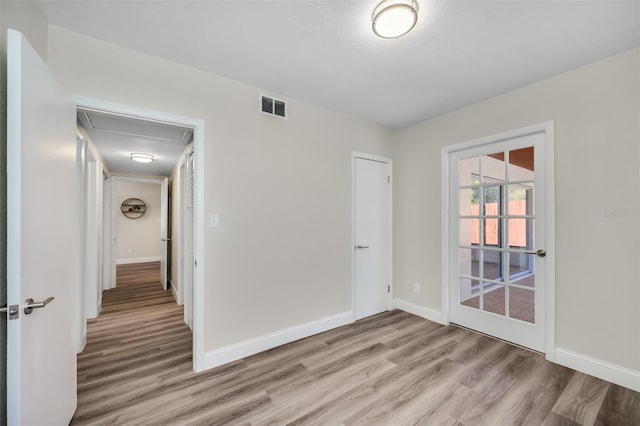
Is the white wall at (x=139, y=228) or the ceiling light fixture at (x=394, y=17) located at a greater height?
the ceiling light fixture at (x=394, y=17)

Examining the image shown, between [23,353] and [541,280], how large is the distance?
352 cm

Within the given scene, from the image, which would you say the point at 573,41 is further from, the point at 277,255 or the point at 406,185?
the point at 277,255

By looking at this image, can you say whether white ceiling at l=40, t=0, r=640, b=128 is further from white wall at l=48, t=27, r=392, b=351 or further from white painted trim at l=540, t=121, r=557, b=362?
white painted trim at l=540, t=121, r=557, b=362

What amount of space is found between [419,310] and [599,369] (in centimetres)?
160

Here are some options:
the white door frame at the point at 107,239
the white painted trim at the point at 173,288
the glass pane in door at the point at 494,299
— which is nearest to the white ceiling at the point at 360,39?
the glass pane in door at the point at 494,299

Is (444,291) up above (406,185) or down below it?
below

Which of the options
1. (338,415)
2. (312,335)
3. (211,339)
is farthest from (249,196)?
(338,415)

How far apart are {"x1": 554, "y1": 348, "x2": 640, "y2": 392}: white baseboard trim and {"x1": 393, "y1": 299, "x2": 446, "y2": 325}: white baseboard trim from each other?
106 cm

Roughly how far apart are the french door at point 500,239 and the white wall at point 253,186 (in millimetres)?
1261

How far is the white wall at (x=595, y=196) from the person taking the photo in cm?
197

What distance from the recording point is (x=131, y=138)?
333 cm

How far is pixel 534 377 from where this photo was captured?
6.90 ft

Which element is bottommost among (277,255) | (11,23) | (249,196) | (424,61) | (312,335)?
(312,335)

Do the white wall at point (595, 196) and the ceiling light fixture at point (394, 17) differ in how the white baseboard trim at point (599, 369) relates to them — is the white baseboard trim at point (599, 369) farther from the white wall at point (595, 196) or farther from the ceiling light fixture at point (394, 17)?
the ceiling light fixture at point (394, 17)
